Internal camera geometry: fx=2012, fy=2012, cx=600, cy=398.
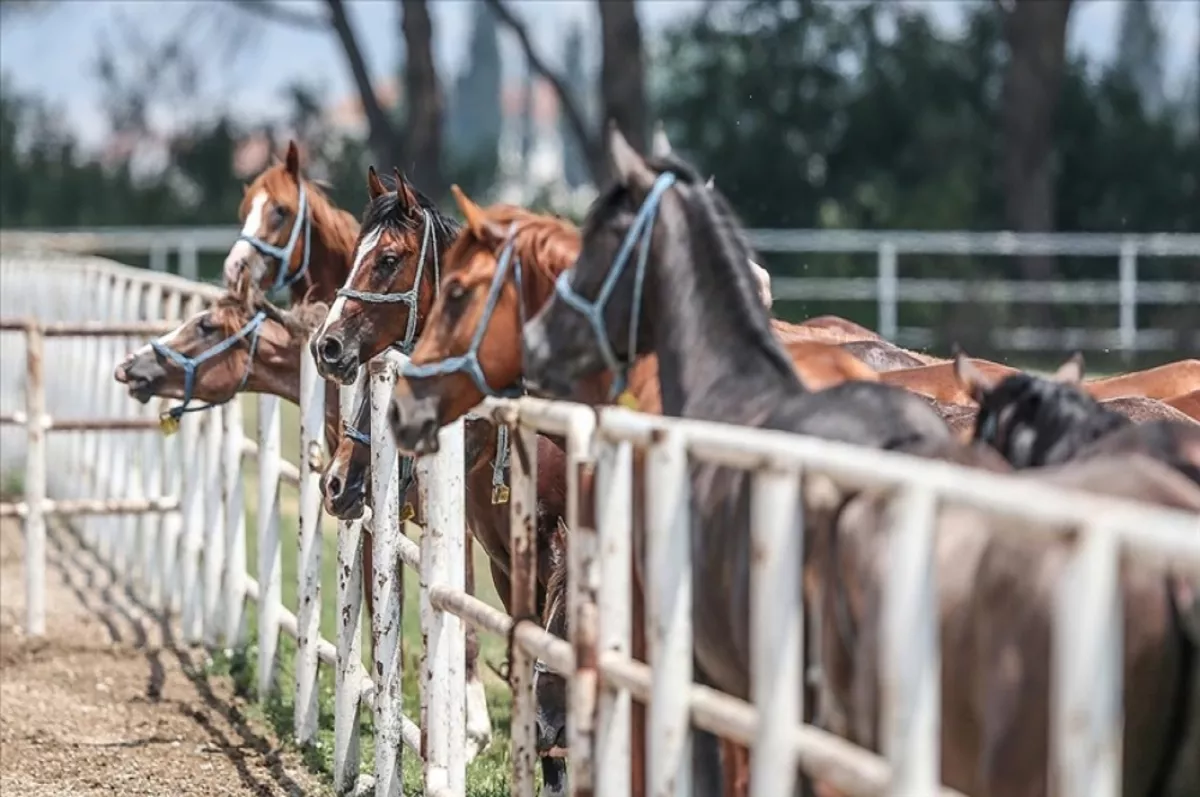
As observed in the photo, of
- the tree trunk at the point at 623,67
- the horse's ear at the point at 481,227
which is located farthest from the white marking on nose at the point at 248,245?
the tree trunk at the point at 623,67

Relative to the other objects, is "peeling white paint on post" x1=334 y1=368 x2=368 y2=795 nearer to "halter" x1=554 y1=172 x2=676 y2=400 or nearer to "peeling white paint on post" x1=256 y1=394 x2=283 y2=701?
"peeling white paint on post" x1=256 y1=394 x2=283 y2=701

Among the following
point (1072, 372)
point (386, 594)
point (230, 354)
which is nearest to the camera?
point (1072, 372)

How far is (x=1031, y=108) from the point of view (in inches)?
842

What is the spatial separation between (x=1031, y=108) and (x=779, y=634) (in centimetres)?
1902

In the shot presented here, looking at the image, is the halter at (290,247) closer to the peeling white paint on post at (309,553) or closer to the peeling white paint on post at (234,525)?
the peeling white paint on post at (309,553)

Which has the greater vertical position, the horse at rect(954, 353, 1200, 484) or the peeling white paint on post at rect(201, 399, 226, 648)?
the horse at rect(954, 353, 1200, 484)

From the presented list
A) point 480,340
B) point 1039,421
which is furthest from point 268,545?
point 1039,421

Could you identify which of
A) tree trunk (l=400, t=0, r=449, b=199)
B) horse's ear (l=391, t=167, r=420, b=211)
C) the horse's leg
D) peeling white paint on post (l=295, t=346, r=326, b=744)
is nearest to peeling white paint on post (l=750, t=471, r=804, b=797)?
horse's ear (l=391, t=167, r=420, b=211)

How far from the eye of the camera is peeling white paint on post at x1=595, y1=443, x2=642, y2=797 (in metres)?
3.89

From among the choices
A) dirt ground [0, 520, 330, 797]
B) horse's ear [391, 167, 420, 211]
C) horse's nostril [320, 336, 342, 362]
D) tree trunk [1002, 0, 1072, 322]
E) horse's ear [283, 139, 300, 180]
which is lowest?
dirt ground [0, 520, 330, 797]

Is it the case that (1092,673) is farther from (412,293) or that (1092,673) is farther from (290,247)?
(290,247)

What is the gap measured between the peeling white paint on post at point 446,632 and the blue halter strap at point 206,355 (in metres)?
2.64

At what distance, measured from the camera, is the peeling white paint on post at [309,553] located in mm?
7629

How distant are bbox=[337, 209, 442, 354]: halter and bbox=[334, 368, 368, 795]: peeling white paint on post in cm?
30
